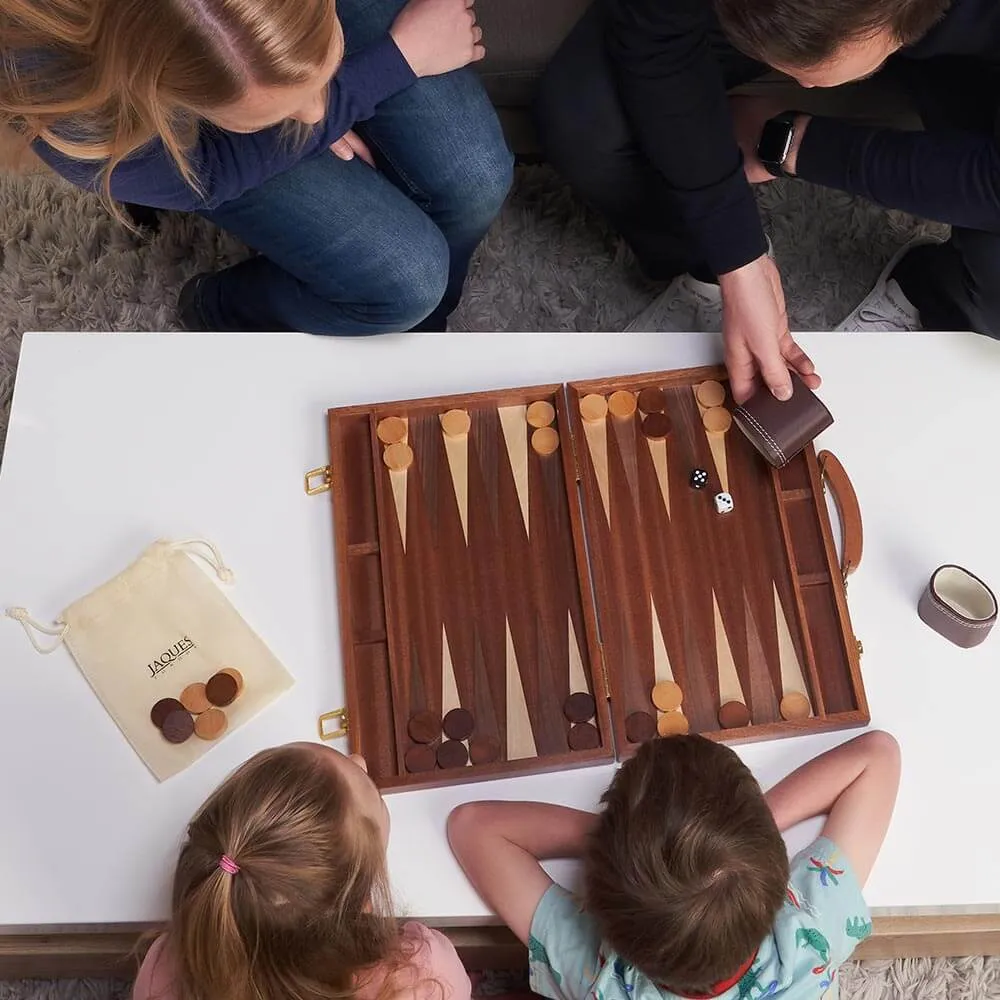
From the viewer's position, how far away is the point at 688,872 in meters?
1.02

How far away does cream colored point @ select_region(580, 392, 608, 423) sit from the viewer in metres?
1.45

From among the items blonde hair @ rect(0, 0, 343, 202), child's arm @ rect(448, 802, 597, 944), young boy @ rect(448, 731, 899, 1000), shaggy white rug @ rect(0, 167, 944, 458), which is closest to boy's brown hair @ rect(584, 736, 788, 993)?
young boy @ rect(448, 731, 899, 1000)

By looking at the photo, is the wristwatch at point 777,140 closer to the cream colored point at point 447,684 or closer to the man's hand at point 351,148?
the man's hand at point 351,148

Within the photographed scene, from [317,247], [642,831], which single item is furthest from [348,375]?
[642,831]

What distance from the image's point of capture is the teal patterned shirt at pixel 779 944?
3.75ft

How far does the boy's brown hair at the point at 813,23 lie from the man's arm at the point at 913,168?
1.30 feet

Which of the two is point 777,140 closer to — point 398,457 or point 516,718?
point 398,457

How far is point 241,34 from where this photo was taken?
101 cm

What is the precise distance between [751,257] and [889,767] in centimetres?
74

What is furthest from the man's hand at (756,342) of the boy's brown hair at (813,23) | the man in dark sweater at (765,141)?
the boy's brown hair at (813,23)

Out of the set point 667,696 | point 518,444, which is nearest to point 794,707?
point 667,696

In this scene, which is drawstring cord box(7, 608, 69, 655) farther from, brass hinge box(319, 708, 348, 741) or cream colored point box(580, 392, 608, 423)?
cream colored point box(580, 392, 608, 423)

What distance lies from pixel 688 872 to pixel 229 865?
1.51 ft

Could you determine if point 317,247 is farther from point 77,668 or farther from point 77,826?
point 77,826
